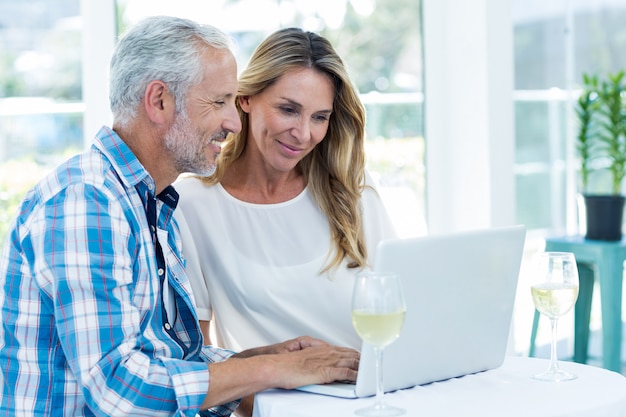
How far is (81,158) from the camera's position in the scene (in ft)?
5.56

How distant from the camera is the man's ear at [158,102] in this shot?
1778mm

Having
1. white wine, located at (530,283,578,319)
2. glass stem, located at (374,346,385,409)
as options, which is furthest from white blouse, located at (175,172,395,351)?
glass stem, located at (374,346,385,409)

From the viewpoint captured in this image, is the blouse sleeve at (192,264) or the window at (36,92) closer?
the blouse sleeve at (192,264)

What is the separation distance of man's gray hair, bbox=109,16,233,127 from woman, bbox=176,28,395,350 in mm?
479

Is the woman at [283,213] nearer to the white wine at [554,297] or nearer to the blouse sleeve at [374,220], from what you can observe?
the blouse sleeve at [374,220]

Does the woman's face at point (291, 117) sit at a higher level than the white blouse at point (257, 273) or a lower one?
higher

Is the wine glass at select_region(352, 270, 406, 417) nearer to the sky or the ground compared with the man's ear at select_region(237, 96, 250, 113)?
nearer to the ground

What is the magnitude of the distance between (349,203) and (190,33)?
0.77m

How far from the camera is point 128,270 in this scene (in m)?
1.60

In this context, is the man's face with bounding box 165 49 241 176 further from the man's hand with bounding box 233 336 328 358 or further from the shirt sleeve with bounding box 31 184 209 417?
the man's hand with bounding box 233 336 328 358

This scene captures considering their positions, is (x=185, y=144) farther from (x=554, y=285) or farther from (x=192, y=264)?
(x=554, y=285)

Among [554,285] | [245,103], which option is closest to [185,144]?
[245,103]

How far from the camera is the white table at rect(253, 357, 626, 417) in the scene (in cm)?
151

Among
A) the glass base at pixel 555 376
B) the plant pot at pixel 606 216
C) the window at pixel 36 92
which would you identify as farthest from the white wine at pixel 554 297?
the plant pot at pixel 606 216
